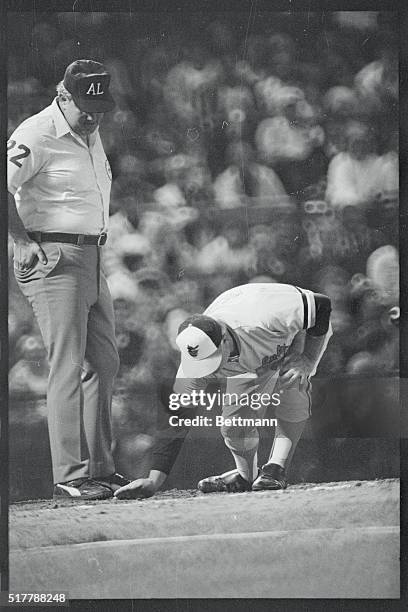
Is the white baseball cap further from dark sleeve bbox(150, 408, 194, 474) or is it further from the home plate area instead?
the home plate area

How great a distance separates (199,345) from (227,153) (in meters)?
0.72

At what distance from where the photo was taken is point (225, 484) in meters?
3.67

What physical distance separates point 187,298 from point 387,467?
3.20 ft

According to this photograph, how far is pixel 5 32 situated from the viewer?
367 centimetres

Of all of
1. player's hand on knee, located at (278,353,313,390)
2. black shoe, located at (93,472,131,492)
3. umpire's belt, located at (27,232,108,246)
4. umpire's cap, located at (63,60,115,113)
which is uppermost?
umpire's cap, located at (63,60,115,113)

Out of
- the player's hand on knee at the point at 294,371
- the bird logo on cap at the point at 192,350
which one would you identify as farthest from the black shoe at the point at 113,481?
the player's hand on knee at the point at 294,371

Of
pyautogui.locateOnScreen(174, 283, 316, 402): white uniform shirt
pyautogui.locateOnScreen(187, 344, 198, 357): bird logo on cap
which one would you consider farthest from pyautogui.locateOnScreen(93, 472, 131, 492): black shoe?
pyautogui.locateOnScreen(187, 344, 198, 357): bird logo on cap

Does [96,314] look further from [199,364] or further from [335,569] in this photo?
[335,569]

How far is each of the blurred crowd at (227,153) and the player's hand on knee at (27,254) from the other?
0.20 metres

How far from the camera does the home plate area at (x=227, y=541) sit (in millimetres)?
3656

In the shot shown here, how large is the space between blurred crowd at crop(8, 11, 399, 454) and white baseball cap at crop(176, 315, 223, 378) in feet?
0.16

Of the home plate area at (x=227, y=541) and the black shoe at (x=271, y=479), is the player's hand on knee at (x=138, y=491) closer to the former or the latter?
the home plate area at (x=227, y=541)

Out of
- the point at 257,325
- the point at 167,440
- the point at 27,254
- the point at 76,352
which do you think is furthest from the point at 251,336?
the point at 27,254

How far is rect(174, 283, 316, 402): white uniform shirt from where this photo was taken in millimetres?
3668
